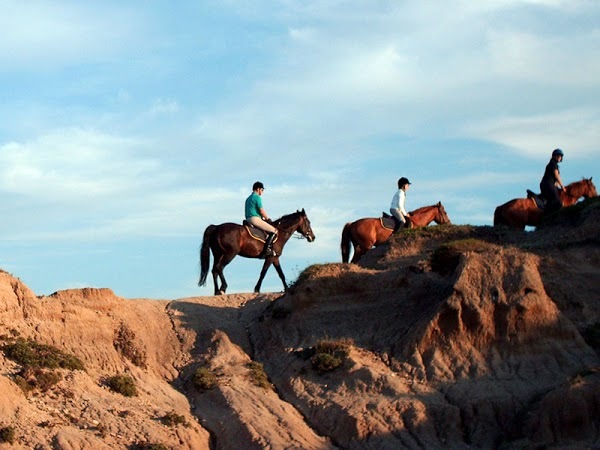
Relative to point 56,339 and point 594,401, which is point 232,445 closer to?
point 56,339

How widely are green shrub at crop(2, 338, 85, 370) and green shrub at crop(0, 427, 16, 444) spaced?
2.90 metres

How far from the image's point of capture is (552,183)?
40719mm

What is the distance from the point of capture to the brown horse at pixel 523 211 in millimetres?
41094

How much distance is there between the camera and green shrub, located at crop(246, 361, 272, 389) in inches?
1173

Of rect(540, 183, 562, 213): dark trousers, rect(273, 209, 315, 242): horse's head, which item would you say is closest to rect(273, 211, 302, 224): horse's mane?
rect(273, 209, 315, 242): horse's head

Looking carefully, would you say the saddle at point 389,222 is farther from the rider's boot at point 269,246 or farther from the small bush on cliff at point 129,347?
the small bush on cliff at point 129,347

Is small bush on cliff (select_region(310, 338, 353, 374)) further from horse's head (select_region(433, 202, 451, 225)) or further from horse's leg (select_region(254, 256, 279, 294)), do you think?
horse's head (select_region(433, 202, 451, 225))

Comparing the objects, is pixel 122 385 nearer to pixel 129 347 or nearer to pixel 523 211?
pixel 129 347

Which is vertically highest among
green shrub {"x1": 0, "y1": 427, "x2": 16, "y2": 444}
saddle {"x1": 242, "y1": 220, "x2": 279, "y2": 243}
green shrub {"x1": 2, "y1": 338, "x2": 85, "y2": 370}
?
saddle {"x1": 242, "y1": 220, "x2": 279, "y2": 243}

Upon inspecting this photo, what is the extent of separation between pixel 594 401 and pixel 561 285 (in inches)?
228

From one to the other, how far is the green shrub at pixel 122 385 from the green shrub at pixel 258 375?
114 inches

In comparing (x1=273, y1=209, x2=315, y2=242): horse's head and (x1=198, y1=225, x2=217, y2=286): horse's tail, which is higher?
(x1=273, y1=209, x2=315, y2=242): horse's head

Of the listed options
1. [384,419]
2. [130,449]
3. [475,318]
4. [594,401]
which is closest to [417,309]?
[475,318]

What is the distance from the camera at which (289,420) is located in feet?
92.1
